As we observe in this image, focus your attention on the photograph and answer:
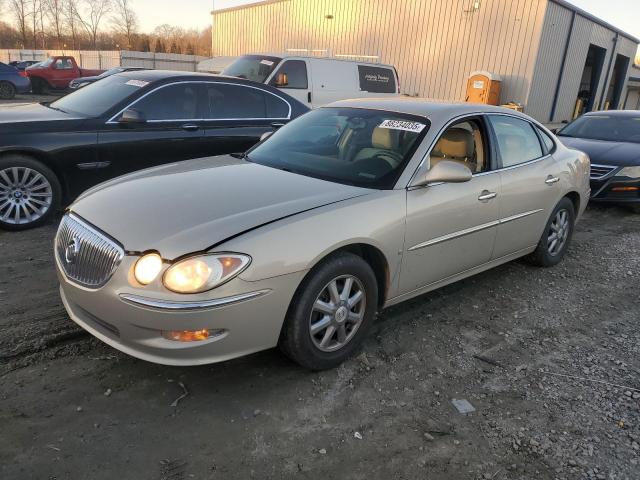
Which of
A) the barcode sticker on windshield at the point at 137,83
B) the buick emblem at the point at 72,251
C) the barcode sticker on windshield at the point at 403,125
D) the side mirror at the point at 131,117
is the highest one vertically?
the barcode sticker on windshield at the point at 137,83

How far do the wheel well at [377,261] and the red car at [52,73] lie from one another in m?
23.2

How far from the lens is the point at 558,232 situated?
502 cm

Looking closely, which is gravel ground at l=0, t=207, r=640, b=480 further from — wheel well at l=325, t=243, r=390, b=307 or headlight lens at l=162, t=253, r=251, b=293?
headlight lens at l=162, t=253, r=251, b=293

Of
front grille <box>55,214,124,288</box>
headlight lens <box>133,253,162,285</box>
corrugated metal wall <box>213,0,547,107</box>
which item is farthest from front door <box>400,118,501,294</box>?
corrugated metal wall <box>213,0,547,107</box>

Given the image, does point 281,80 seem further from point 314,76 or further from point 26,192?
point 26,192

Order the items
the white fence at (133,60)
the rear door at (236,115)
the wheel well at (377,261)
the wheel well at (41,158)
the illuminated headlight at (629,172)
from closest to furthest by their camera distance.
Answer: the wheel well at (377,261) < the wheel well at (41,158) < the rear door at (236,115) < the illuminated headlight at (629,172) < the white fence at (133,60)

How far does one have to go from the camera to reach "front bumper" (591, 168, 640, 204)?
7266 millimetres

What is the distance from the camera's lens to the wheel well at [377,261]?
3.05 m

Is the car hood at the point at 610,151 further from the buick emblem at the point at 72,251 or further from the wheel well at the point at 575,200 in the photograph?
the buick emblem at the point at 72,251

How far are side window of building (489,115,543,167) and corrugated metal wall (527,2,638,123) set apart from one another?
13.6 meters

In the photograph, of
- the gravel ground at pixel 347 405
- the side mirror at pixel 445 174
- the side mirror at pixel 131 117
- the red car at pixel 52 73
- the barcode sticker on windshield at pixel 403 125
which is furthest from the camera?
the red car at pixel 52 73

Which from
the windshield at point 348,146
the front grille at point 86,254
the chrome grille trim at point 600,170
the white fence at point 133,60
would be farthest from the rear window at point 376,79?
the white fence at point 133,60

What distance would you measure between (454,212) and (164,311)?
82.5 inches

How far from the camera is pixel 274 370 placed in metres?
3.03
